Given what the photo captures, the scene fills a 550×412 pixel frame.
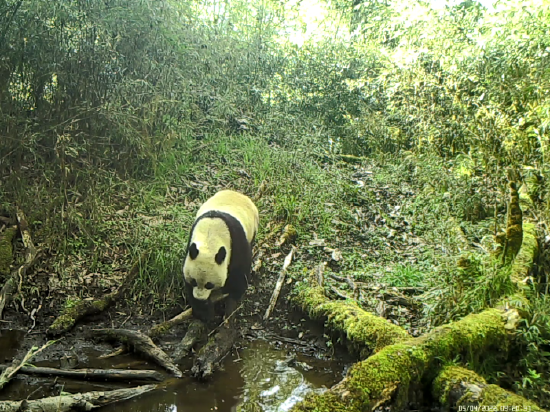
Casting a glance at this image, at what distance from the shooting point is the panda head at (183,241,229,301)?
4.55 meters

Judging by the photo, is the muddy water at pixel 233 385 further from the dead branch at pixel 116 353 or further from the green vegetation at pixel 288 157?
the green vegetation at pixel 288 157

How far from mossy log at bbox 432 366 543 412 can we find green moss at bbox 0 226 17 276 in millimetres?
4456

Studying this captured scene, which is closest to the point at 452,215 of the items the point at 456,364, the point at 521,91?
the point at 521,91

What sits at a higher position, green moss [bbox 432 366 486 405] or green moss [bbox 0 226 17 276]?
green moss [bbox 432 366 486 405]

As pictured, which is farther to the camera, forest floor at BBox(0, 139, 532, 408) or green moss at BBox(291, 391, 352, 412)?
forest floor at BBox(0, 139, 532, 408)

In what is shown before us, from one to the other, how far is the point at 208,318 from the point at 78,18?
4.03m

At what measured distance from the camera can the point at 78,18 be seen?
5660 millimetres

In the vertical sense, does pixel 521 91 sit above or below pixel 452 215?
above

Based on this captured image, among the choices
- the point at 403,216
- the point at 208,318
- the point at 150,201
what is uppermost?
the point at 403,216

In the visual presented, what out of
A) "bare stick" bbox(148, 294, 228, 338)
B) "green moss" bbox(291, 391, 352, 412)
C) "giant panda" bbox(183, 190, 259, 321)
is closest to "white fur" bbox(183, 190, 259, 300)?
"giant panda" bbox(183, 190, 259, 321)

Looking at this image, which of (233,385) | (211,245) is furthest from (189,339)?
(211,245)

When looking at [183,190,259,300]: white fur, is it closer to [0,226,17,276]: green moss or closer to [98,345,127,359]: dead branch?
[98,345,127,359]: dead branch

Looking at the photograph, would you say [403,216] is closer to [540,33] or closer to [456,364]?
[540,33]

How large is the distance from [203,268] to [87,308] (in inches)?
49.6
